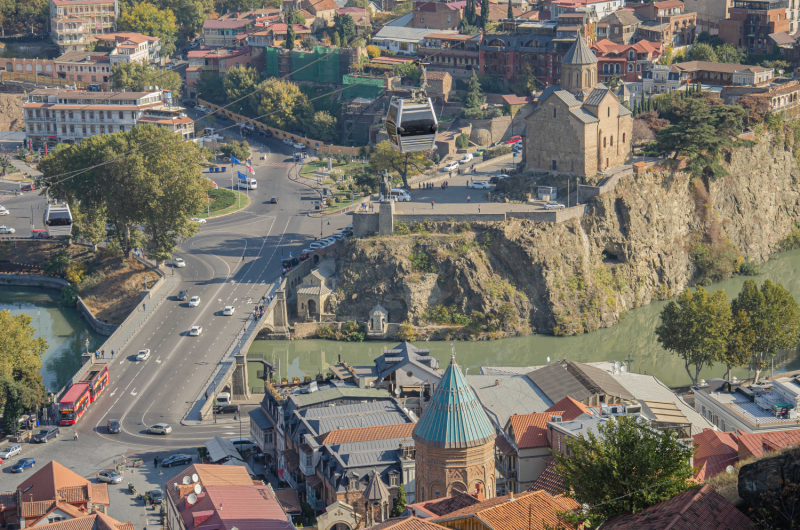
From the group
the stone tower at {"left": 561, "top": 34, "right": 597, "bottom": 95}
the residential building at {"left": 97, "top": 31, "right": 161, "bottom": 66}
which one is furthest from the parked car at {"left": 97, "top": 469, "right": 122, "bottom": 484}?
the residential building at {"left": 97, "top": 31, "right": 161, "bottom": 66}

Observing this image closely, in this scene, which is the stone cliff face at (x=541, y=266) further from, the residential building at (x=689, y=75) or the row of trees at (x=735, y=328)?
the residential building at (x=689, y=75)

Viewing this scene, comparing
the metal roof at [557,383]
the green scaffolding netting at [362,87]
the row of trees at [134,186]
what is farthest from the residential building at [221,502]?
the green scaffolding netting at [362,87]

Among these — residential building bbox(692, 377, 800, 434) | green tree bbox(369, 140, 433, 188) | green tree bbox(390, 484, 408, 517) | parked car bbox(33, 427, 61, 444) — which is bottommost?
parked car bbox(33, 427, 61, 444)

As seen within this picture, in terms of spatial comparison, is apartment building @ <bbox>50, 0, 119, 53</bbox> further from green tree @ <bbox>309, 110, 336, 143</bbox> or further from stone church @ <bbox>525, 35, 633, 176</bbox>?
stone church @ <bbox>525, 35, 633, 176</bbox>

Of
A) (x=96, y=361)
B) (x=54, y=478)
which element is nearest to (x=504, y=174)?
(x=96, y=361)

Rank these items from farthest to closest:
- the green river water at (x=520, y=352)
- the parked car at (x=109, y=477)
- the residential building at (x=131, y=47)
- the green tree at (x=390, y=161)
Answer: the residential building at (x=131, y=47), the green tree at (x=390, y=161), the green river water at (x=520, y=352), the parked car at (x=109, y=477)

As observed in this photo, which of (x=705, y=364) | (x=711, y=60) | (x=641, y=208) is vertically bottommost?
(x=705, y=364)

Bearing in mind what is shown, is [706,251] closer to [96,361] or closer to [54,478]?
[96,361]
